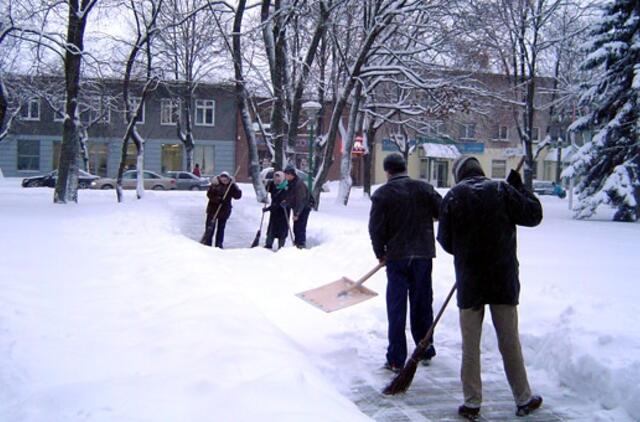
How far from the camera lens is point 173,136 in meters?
50.4

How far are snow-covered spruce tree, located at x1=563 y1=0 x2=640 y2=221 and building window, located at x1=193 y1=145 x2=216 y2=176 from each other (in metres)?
33.0

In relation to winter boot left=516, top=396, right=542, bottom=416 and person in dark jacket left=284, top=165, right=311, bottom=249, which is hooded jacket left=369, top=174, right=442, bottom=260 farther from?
person in dark jacket left=284, top=165, right=311, bottom=249

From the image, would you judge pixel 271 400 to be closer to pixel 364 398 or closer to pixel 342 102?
pixel 364 398

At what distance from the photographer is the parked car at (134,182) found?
39156mm

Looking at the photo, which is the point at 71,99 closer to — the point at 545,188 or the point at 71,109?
the point at 71,109

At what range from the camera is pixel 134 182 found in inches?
1548

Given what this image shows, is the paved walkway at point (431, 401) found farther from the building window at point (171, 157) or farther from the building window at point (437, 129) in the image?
the building window at point (171, 157)

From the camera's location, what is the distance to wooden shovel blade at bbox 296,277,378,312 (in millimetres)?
6225

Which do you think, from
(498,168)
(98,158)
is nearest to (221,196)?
(98,158)

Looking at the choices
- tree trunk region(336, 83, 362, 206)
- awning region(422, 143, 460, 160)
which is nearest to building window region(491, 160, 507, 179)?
awning region(422, 143, 460, 160)

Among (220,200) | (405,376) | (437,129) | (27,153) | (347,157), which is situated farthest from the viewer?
(27,153)

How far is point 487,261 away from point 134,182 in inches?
1451

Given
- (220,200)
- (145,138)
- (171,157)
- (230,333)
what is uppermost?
(145,138)

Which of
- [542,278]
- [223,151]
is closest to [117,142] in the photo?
[223,151]
